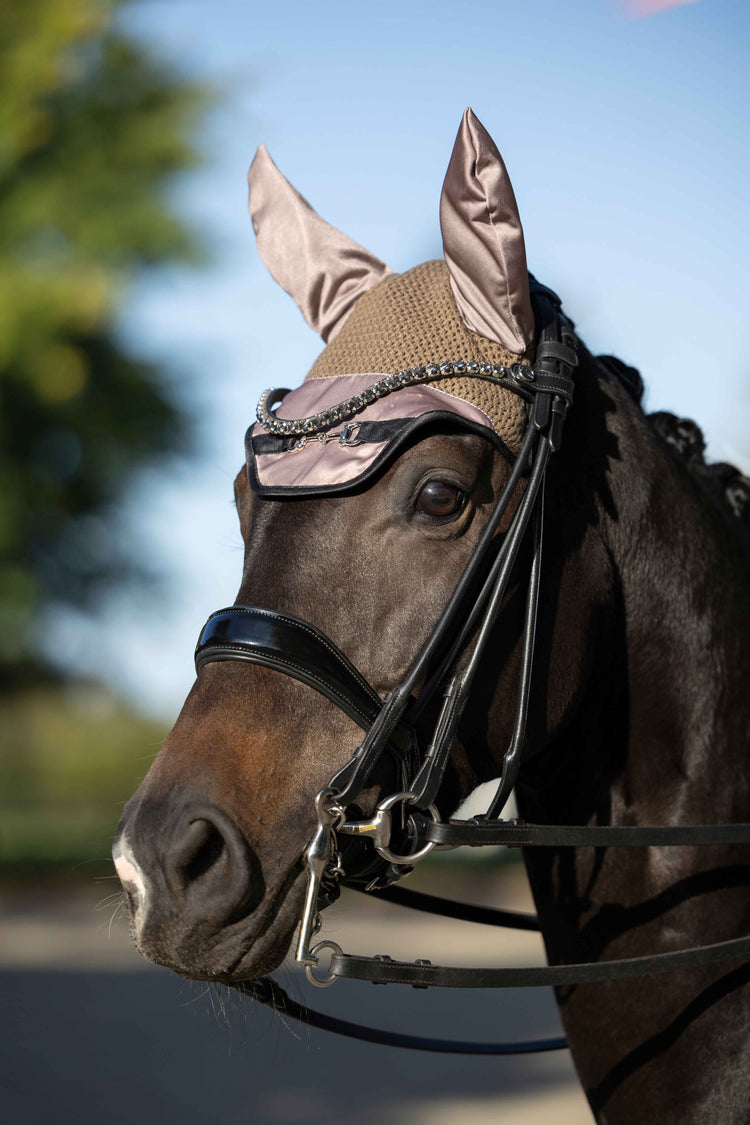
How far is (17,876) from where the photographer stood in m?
9.96

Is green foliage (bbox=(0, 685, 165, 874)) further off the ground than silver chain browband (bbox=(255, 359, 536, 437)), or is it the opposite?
green foliage (bbox=(0, 685, 165, 874))

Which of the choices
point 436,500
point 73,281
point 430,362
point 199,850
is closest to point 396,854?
point 199,850

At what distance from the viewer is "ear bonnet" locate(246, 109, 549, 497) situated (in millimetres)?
1681

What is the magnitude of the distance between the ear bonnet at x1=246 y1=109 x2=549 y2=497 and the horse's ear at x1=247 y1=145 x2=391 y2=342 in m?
0.24

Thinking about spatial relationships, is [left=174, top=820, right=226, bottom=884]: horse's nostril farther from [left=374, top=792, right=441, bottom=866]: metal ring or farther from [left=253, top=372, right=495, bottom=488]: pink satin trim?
Answer: [left=253, top=372, right=495, bottom=488]: pink satin trim

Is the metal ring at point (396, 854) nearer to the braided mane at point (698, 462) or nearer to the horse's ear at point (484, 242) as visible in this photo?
the horse's ear at point (484, 242)

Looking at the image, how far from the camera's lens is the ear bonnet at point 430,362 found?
168 cm

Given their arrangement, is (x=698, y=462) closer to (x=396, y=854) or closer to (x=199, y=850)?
(x=396, y=854)

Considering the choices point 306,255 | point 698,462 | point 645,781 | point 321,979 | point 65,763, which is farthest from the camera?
point 65,763

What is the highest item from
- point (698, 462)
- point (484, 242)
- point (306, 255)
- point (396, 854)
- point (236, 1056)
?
point (306, 255)

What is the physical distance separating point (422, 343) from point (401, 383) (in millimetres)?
114

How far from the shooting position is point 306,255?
2258mm

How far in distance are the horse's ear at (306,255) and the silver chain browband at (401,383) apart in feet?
1.42

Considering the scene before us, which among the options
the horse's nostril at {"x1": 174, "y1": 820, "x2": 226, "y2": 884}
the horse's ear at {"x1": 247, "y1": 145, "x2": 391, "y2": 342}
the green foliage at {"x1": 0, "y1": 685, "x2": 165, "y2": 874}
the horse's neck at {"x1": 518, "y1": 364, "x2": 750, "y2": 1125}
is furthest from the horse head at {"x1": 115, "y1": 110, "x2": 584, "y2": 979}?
the green foliage at {"x1": 0, "y1": 685, "x2": 165, "y2": 874}
